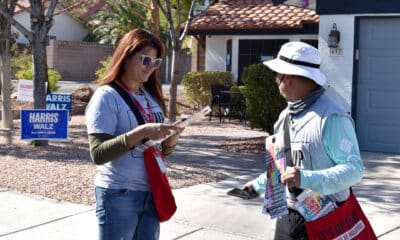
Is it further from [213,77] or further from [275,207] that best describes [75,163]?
[213,77]

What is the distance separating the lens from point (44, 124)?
33.5ft

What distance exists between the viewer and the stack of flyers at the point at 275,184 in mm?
3287

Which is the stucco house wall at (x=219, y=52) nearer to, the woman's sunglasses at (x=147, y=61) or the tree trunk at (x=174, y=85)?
the tree trunk at (x=174, y=85)

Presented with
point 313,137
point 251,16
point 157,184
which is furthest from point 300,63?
point 251,16

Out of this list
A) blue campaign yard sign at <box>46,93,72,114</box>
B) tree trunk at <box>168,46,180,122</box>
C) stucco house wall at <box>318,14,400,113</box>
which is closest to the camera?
stucco house wall at <box>318,14,400,113</box>

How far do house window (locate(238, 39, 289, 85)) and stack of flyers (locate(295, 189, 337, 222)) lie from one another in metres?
14.5

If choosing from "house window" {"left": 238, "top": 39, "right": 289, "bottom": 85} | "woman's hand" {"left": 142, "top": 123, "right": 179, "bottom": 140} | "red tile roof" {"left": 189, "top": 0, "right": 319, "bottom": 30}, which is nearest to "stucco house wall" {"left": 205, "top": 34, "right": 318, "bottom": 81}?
"house window" {"left": 238, "top": 39, "right": 289, "bottom": 85}

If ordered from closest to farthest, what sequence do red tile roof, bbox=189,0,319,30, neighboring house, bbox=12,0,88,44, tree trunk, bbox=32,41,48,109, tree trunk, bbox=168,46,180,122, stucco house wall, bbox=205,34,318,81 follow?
tree trunk, bbox=32,41,48,109, tree trunk, bbox=168,46,180,122, red tile roof, bbox=189,0,319,30, stucco house wall, bbox=205,34,318,81, neighboring house, bbox=12,0,88,44

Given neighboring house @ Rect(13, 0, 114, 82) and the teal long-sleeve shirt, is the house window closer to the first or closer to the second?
the teal long-sleeve shirt

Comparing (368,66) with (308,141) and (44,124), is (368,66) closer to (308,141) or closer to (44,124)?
(44,124)

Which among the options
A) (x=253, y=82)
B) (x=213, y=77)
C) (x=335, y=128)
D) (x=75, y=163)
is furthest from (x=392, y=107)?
(x=335, y=128)

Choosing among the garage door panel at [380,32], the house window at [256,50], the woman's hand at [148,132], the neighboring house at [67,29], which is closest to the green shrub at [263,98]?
the garage door panel at [380,32]

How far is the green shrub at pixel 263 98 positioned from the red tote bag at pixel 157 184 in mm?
8304

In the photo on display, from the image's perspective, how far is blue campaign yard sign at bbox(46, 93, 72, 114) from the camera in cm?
1173
